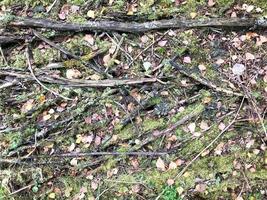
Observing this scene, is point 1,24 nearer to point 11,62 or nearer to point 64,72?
point 11,62

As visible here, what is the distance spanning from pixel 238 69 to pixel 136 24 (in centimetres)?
125

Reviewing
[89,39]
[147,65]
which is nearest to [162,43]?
[147,65]

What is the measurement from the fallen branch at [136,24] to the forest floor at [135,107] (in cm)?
7

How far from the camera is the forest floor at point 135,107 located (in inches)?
181

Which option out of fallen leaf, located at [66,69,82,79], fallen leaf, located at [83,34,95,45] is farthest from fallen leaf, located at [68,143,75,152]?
fallen leaf, located at [83,34,95,45]

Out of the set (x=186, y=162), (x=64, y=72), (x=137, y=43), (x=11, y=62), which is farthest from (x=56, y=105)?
(x=186, y=162)

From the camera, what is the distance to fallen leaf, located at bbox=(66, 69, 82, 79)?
5.08m

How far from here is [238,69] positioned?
4.84 metres

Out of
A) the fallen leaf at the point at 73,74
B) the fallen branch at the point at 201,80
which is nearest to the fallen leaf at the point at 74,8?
the fallen leaf at the point at 73,74

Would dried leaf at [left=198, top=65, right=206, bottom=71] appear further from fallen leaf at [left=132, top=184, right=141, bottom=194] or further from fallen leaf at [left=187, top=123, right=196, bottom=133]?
fallen leaf at [left=132, top=184, right=141, bottom=194]

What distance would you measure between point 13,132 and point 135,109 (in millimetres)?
1375

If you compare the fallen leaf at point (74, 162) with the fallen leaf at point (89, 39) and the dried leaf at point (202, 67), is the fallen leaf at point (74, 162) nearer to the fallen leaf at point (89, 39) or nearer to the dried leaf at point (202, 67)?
the fallen leaf at point (89, 39)

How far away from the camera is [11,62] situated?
5273 mm

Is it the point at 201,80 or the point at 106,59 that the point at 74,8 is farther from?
the point at 201,80
